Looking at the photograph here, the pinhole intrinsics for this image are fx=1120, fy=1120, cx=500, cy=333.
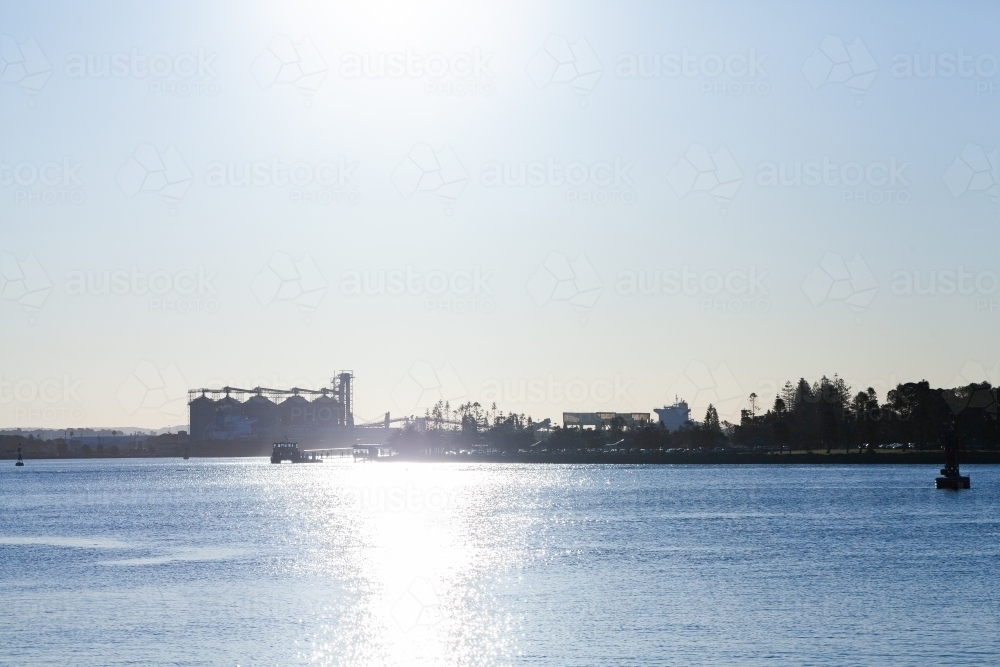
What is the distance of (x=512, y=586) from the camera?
52062mm

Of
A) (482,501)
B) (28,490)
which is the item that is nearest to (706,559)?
(482,501)

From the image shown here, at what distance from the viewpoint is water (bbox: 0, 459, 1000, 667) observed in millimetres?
37594

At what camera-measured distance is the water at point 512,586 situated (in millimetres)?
37594

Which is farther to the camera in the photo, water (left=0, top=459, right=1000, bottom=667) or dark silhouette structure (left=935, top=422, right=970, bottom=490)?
dark silhouette structure (left=935, top=422, right=970, bottom=490)

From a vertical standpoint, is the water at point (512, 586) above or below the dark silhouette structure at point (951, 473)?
below

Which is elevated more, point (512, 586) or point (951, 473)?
point (951, 473)

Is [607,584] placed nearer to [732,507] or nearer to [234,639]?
[234,639]

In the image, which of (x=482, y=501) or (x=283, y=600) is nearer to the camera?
(x=283, y=600)

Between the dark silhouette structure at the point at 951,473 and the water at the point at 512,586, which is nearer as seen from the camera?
the water at the point at 512,586

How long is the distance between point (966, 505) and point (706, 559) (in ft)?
165

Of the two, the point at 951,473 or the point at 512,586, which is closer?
the point at 512,586

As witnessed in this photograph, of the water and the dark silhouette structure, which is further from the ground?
the dark silhouette structure

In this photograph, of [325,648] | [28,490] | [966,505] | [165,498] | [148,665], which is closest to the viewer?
[148,665]

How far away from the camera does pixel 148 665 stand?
117 feet
